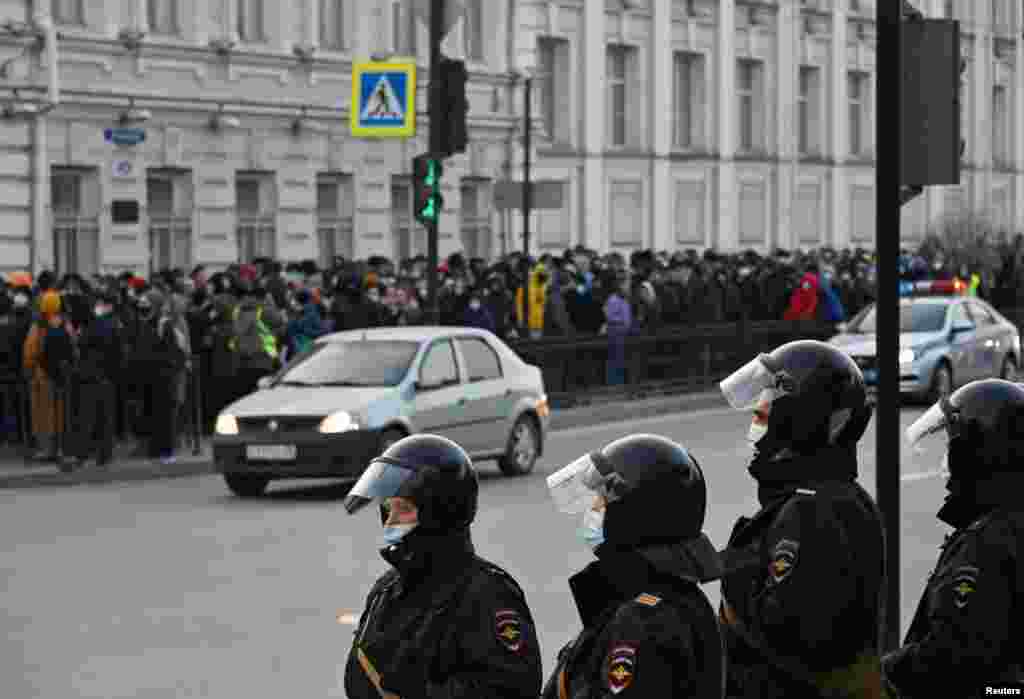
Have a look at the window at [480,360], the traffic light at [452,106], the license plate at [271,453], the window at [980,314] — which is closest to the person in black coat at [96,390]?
the license plate at [271,453]

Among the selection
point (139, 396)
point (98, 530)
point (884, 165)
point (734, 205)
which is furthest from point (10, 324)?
point (734, 205)

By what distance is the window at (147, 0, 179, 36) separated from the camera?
3525cm

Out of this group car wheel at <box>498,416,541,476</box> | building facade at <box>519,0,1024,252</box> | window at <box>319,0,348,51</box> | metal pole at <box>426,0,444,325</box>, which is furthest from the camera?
building facade at <box>519,0,1024,252</box>

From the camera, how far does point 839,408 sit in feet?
20.7

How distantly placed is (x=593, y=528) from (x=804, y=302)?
29.8 m

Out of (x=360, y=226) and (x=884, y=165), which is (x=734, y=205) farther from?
→ (x=884, y=165)

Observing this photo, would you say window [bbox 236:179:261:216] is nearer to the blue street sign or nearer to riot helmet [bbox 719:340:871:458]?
the blue street sign

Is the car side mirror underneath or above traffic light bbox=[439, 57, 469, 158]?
underneath

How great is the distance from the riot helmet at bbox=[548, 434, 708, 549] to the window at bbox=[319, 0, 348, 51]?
1374 inches

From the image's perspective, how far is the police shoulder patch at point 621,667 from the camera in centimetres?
480

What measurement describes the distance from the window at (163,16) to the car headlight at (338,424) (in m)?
16.7

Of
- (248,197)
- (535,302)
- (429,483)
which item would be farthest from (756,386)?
(248,197)

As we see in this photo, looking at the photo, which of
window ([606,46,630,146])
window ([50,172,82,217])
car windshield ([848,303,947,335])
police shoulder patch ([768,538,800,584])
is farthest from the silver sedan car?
window ([606,46,630,146])

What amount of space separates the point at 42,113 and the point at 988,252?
88.0ft
